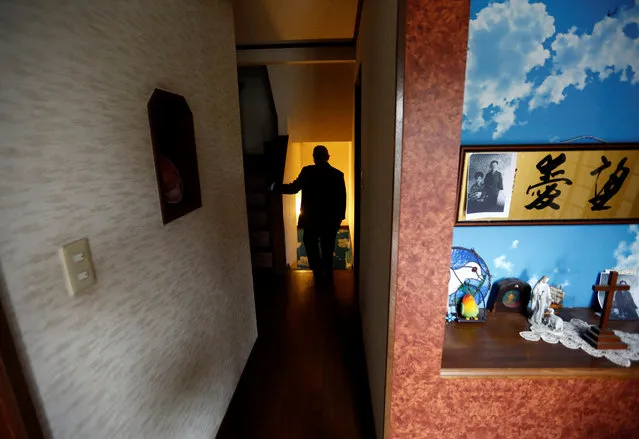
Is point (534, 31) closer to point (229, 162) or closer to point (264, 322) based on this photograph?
point (229, 162)

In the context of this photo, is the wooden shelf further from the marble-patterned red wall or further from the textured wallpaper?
the textured wallpaper

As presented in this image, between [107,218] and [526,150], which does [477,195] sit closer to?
[526,150]

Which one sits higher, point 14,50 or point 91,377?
point 14,50

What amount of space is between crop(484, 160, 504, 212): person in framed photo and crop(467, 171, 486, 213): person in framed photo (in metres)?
0.01

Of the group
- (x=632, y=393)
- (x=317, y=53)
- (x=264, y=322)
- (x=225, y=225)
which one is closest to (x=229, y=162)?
(x=225, y=225)

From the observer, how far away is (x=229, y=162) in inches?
64.6

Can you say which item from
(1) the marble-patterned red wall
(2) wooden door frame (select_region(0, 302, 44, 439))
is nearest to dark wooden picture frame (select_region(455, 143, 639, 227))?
(1) the marble-patterned red wall

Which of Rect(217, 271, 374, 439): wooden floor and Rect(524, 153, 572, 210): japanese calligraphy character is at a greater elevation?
Rect(524, 153, 572, 210): japanese calligraphy character

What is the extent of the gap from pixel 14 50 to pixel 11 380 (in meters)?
0.59

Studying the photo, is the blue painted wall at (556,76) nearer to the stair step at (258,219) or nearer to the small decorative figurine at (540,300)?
the small decorative figurine at (540,300)

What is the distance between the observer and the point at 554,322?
1.28 metres

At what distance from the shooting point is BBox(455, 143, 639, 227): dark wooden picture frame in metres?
1.23

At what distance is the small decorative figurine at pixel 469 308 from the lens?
4.43 ft

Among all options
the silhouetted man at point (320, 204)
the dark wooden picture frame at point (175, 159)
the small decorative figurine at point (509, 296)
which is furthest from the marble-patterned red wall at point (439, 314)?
the silhouetted man at point (320, 204)
